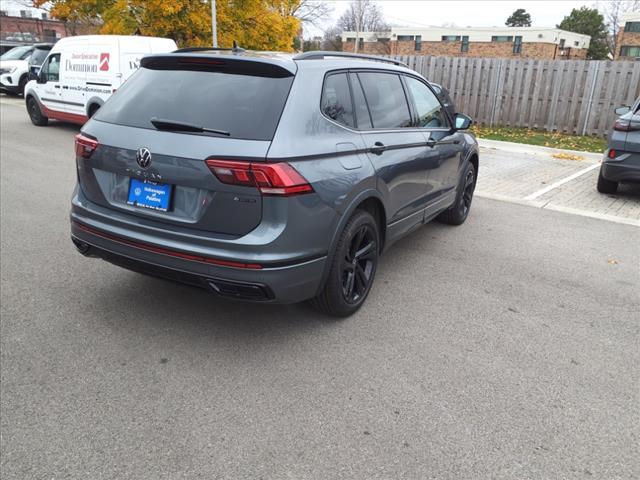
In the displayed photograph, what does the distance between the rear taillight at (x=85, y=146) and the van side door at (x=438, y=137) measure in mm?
2588

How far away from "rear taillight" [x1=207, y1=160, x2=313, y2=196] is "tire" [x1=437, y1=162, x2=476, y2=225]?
334 cm

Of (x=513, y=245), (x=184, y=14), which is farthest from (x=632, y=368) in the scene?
(x=184, y=14)

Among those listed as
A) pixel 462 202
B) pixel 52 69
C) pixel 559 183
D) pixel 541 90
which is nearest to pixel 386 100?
pixel 462 202

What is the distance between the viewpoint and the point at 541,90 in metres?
13.8

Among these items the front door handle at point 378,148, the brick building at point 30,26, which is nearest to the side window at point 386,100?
the front door handle at point 378,148

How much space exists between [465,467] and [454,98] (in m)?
14.5

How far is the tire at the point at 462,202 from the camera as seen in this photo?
5.89 metres

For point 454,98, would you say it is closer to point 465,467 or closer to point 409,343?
point 409,343

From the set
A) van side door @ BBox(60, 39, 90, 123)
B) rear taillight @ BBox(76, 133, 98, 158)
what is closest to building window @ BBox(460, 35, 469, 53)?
van side door @ BBox(60, 39, 90, 123)

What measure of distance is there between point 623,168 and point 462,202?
2.60 m

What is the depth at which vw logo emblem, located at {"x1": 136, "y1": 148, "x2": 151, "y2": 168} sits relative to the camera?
10.0ft

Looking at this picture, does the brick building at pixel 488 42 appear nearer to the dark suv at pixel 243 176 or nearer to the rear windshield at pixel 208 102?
the dark suv at pixel 243 176

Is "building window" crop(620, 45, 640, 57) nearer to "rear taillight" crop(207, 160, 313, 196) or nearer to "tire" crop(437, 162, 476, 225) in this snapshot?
"tire" crop(437, 162, 476, 225)

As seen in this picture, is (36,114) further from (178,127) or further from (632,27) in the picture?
(632,27)
